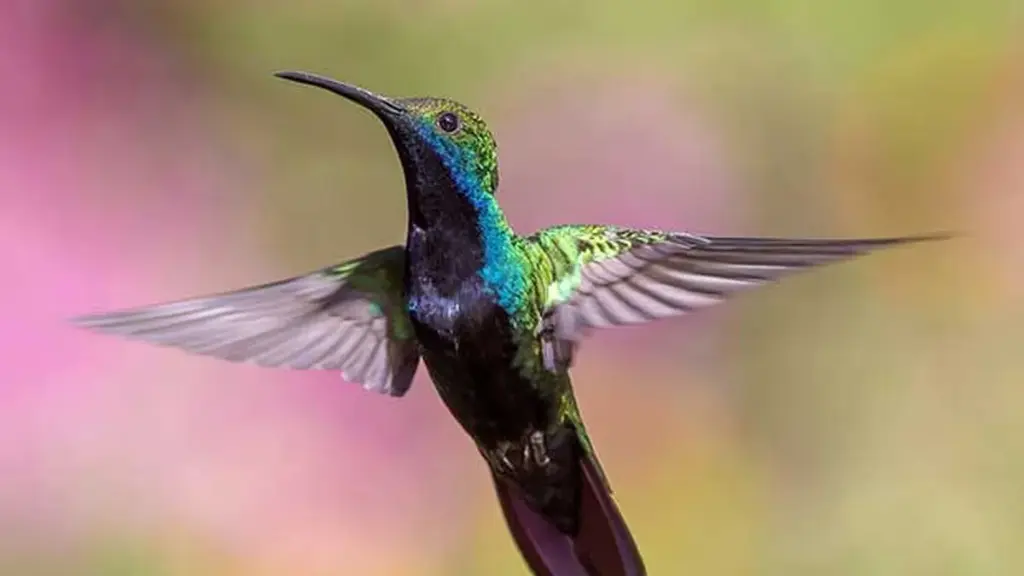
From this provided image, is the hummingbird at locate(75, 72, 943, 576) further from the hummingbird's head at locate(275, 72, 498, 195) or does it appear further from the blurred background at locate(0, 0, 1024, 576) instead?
the blurred background at locate(0, 0, 1024, 576)

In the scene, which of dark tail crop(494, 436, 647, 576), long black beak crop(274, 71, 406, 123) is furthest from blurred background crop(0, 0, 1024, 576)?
long black beak crop(274, 71, 406, 123)

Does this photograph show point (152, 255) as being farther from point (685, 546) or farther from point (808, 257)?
point (808, 257)

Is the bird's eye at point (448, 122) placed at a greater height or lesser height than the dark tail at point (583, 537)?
greater

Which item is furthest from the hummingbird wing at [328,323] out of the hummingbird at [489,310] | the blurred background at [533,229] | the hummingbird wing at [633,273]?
the blurred background at [533,229]

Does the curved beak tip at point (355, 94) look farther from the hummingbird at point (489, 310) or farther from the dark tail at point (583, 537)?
the dark tail at point (583, 537)

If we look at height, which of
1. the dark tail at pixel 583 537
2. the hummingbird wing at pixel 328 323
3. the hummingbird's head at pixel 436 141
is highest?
the hummingbird's head at pixel 436 141

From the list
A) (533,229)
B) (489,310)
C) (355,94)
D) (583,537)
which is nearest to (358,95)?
(355,94)

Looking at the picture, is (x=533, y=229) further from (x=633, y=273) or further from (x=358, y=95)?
(x=358, y=95)
